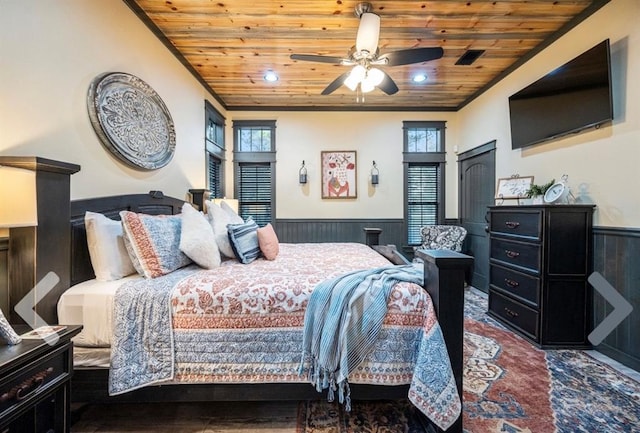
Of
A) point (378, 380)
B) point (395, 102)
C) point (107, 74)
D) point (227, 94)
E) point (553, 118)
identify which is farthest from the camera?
point (395, 102)

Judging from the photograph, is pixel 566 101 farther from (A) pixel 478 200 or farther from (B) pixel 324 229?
(B) pixel 324 229

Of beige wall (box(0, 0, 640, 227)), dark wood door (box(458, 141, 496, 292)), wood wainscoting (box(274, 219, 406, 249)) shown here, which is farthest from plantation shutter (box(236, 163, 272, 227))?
dark wood door (box(458, 141, 496, 292))

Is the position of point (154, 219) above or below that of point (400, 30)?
below

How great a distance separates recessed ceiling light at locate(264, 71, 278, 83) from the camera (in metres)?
3.61

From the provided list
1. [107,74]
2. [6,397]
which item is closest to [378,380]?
[6,397]

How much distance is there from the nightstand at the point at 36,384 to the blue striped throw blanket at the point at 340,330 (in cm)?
102

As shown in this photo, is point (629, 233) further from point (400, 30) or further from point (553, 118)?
point (400, 30)

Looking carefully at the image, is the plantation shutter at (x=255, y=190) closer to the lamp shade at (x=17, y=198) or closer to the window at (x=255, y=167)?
the window at (x=255, y=167)

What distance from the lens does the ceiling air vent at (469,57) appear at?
10.4 ft

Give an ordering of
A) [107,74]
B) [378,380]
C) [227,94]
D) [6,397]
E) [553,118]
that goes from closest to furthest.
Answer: [6,397] < [378,380] < [107,74] < [553,118] < [227,94]

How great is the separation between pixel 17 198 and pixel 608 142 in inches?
152

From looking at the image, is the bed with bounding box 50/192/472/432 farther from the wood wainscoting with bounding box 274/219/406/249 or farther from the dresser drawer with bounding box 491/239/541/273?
the wood wainscoting with bounding box 274/219/406/249

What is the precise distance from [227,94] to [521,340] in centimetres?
475

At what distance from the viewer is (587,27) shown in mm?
2518
